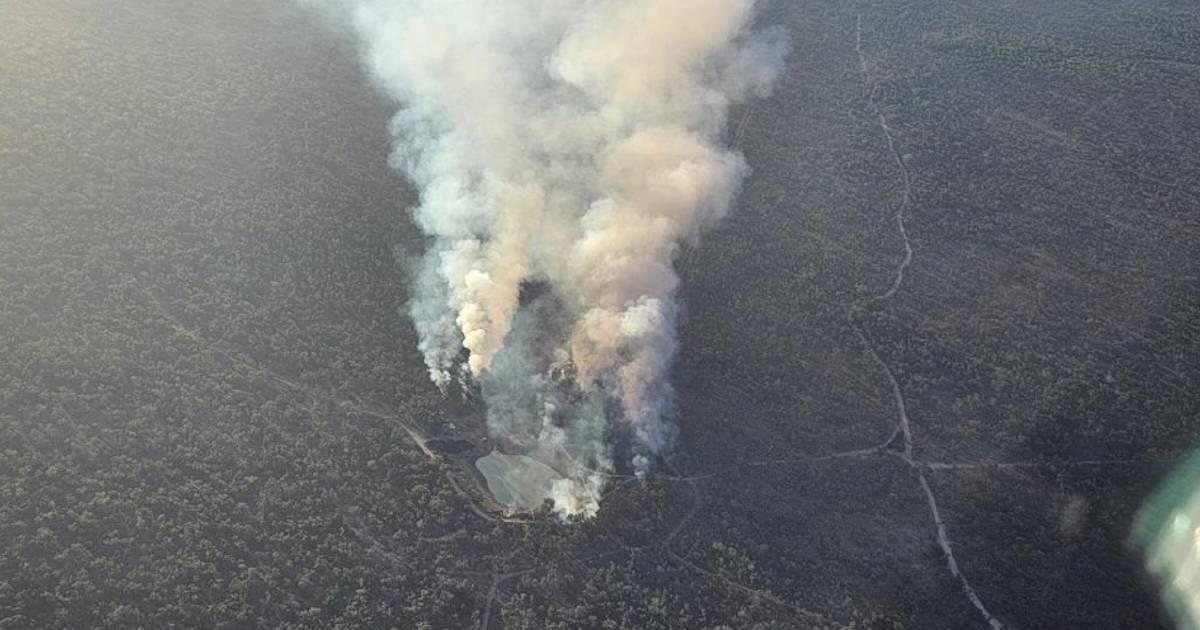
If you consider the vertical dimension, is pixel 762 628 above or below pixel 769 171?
below

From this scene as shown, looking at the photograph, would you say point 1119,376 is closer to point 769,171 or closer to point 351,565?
point 769,171

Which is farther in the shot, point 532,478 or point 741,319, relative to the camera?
point 741,319

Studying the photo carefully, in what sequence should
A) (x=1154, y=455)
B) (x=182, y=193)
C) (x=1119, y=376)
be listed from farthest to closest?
(x=182, y=193) < (x=1119, y=376) < (x=1154, y=455)

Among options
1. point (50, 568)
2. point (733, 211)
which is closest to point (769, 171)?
point (733, 211)

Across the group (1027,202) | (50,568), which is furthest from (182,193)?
(1027,202)

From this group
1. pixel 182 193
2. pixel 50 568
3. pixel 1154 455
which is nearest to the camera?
pixel 50 568

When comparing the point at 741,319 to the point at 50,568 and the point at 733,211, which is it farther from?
the point at 50,568

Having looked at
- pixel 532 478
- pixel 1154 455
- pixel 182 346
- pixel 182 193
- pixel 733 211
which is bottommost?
pixel 1154 455
